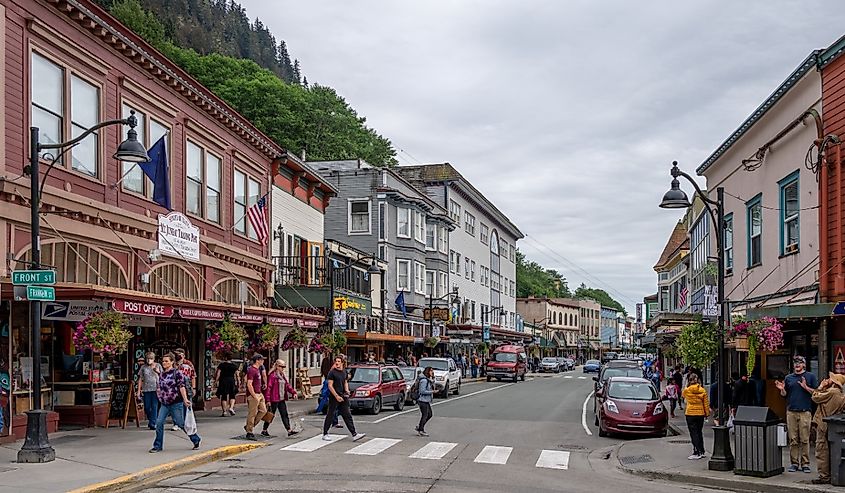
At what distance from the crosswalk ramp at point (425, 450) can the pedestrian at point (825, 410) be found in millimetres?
4351

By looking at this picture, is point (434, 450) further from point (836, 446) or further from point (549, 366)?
point (549, 366)

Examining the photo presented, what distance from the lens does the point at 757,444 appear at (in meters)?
14.6

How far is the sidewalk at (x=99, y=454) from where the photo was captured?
1268 centimetres

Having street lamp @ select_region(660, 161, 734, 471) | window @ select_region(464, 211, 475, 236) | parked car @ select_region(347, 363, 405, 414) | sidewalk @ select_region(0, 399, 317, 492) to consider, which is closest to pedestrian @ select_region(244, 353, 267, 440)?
sidewalk @ select_region(0, 399, 317, 492)

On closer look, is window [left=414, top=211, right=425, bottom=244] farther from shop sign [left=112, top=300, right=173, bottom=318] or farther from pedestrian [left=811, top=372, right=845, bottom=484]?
pedestrian [left=811, top=372, right=845, bottom=484]

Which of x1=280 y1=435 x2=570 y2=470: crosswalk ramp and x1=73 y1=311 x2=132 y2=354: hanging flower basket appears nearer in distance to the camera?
x1=73 y1=311 x2=132 y2=354: hanging flower basket

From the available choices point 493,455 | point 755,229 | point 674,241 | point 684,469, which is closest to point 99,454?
point 493,455

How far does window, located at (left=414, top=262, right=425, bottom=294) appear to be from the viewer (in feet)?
187

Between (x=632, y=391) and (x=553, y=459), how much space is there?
636 centimetres

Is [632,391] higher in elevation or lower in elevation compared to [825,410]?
lower

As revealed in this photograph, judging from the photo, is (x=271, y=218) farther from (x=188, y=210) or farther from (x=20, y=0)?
(x=20, y=0)

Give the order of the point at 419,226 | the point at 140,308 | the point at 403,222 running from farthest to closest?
the point at 419,226 → the point at 403,222 → the point at 140,308

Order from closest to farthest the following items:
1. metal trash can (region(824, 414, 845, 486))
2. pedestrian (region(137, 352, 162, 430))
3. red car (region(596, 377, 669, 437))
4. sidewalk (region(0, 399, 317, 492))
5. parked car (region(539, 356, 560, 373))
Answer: sidewalk (region(0, 399, 317, 492)), metal trash can (region(824, 414, 845, 486)), pedestrian (region(137, 352, 162, 430)), red car (region(596, 377, 669, 437)), parked car (region(539, 356, 560, 373))

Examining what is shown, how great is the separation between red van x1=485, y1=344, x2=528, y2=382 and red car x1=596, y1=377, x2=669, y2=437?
33960mm
